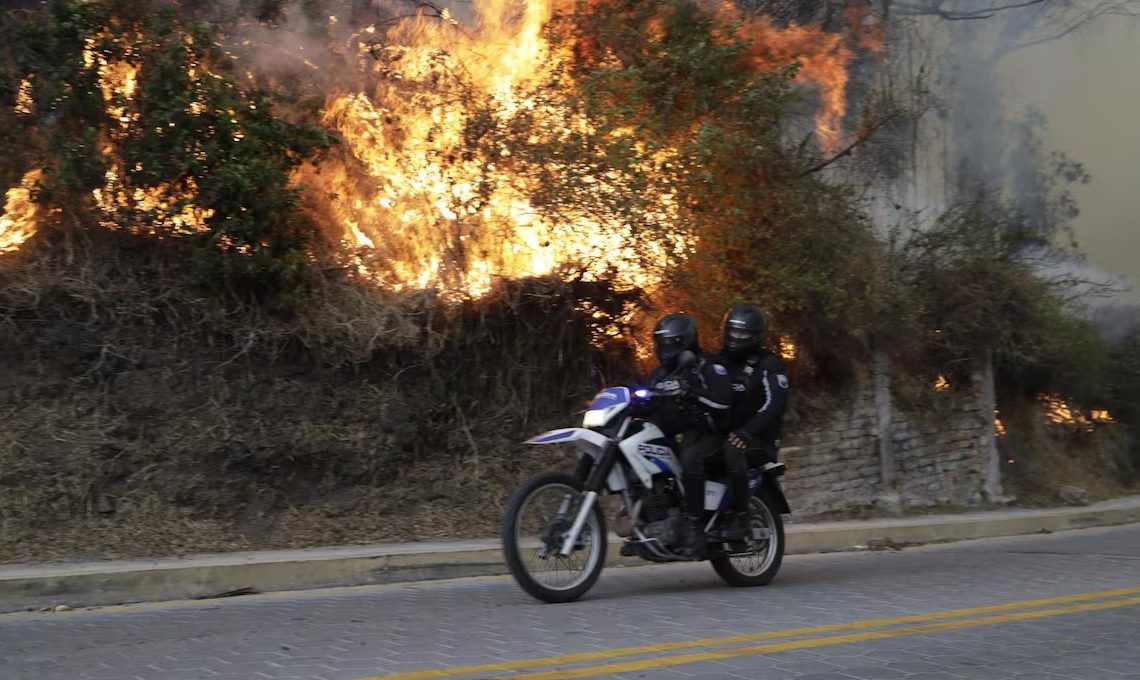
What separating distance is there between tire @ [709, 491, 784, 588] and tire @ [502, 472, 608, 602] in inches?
44.7

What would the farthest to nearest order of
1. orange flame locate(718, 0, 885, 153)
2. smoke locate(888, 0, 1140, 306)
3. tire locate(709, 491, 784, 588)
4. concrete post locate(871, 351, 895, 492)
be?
smoke locate(888, 0, 1140, 306) < concrete post locate(871, 351, 895, 492) < orange flame locate(718, 0, 885, 153) < tire locate(709, 491, 784, 588)

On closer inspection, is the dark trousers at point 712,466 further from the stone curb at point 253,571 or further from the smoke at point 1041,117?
the smoke at point 1041,117

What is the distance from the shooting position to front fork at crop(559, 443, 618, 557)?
24.5ft

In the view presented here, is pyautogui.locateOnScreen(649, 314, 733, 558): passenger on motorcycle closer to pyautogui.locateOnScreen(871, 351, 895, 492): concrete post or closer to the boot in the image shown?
the boot

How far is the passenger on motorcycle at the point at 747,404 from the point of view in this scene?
800cm

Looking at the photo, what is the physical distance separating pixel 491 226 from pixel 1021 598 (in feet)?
19.9

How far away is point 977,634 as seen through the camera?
6680mm

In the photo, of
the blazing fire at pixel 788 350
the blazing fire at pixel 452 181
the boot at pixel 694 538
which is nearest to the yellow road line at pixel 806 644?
the boot at pixel 694 538

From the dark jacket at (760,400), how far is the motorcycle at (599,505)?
0.42m

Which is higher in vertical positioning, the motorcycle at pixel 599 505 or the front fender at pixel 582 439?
the front fender at pixel 582 439

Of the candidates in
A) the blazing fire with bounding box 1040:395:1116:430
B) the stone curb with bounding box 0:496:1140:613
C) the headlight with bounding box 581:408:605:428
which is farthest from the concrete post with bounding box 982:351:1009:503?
the headlight with bounding box 581:408:605:428

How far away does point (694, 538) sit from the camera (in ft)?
25.8

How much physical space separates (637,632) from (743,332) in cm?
251

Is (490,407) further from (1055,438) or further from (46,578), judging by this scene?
(1055,438)
